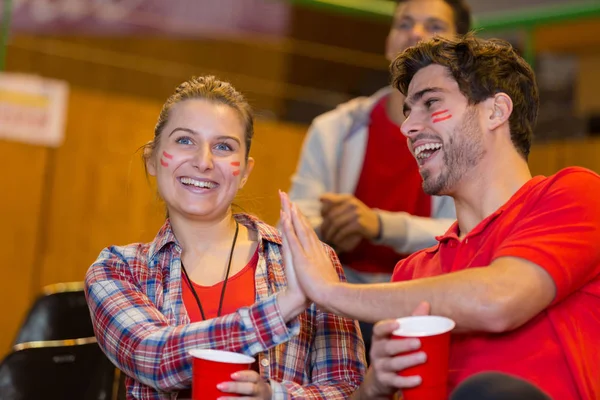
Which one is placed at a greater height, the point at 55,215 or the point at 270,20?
the point at 270,20

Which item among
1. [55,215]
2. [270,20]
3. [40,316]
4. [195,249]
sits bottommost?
[40,316]

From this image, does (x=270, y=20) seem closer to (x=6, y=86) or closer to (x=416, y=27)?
(x=6, y=86)

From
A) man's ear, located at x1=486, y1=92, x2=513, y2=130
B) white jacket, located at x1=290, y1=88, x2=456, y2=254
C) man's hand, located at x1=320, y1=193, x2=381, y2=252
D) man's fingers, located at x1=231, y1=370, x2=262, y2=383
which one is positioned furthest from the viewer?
white jacket, located at x1=290, y1=88, x2=456, y2=254

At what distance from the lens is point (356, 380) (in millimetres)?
1942

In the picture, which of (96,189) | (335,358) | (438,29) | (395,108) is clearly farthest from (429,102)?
(96,189)

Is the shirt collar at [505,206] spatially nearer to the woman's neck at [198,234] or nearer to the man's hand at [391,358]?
the man's hand at [391,358]

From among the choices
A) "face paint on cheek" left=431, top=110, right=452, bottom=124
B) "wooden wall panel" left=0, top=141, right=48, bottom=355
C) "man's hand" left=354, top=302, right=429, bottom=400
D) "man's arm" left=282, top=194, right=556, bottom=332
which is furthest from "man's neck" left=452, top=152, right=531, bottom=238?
"wooden wall panel" left=0, top=141, right=48, bottom=355

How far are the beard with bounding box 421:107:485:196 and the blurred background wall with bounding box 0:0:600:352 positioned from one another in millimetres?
610

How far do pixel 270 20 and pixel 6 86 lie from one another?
3.03 meters

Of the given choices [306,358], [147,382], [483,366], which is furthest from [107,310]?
[483,366]

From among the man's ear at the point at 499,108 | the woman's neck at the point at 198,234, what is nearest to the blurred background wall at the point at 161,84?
the woman's neck at the point at 198,234

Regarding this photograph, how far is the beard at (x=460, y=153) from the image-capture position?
1.92m

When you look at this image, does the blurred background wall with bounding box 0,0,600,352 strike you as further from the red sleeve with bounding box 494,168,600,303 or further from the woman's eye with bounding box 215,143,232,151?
the red sleeve with bounding box 494,168,600,303

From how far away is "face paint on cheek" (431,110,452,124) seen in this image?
76.5 inches
